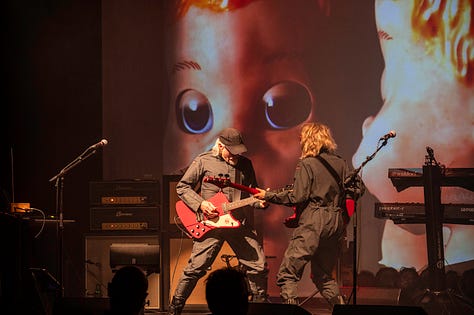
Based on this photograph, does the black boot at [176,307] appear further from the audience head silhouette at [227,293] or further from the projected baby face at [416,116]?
the audience head silhouette at [227,293]

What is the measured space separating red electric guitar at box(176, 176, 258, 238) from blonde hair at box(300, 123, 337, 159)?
67 cm

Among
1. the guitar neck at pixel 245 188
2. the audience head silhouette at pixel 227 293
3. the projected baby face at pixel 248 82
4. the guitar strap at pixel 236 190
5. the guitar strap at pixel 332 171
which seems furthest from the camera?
the projected baby face at pixel 248 82

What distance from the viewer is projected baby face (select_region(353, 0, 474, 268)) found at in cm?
896

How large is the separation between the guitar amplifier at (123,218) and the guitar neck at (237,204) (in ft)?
3.60

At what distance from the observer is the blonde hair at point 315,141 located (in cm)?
734

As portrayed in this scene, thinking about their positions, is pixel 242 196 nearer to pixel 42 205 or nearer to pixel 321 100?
pixel 321 100

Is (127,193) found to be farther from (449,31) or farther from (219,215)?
(449,31)

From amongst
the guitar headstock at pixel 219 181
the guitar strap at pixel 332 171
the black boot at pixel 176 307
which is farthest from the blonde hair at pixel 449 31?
the black boot at pixel 176 307

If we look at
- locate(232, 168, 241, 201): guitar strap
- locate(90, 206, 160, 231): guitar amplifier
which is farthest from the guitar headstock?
locate(90, 206, 160, 231): guitar amplifier

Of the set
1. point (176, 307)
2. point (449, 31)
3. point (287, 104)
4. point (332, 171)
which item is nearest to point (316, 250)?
point (332, 171)

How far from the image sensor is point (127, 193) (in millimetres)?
8641

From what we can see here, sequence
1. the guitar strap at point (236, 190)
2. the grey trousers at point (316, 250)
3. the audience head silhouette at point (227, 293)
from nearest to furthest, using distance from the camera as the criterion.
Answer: the audience head silhouette at point (227, 293) → the grey trousers at point (316, 250) → the guitar strap at point (236, 190)

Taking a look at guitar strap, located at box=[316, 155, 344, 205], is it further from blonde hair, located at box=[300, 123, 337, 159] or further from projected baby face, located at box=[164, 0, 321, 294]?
projected baby face, located at box=[164, 0, 321, 294]

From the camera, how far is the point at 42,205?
30.8 ft
